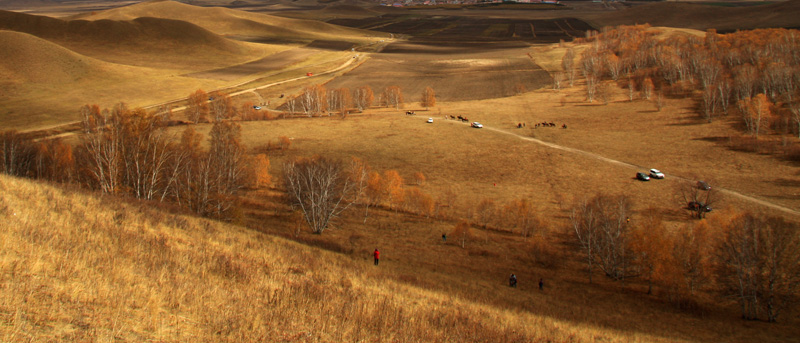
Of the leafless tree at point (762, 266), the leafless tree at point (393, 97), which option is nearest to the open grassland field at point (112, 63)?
the leafless tree at point (393, 97)

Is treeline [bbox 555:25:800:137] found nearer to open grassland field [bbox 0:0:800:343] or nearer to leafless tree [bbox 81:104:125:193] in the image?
open grassland field [bbox 0:0:800:343]

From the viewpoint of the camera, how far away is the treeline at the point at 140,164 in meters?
42.7

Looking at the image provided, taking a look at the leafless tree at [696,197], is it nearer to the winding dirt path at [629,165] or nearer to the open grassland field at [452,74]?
the winding dirt path at [629,165]

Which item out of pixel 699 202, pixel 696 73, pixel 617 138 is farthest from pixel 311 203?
pixel 696 73

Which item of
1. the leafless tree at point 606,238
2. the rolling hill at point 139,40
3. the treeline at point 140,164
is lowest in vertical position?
the leafless tree at point 606,238

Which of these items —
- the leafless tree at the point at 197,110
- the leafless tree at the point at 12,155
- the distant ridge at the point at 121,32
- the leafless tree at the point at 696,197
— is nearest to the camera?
the leafless tree at the point at 12,155

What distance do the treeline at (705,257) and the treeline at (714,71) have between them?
4596 cm

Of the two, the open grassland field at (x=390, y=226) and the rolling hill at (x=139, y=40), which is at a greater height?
the rolling hill at (x=139, y=40)

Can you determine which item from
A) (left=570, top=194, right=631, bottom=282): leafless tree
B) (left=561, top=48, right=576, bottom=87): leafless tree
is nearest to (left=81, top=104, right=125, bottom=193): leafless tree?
(left=570, top=194, right=631, bottom=282): leafless tree

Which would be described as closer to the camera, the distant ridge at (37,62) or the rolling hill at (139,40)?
the distant ridge at (37,62)

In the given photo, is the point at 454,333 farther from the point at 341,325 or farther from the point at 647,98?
the point at 647,98

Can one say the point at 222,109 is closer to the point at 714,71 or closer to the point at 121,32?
the point at 714,71

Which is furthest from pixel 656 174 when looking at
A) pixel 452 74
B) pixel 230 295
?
pixel 452 74

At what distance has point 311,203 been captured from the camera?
47281mm
